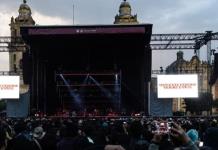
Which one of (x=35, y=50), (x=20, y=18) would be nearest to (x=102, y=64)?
(x=35, y=50)

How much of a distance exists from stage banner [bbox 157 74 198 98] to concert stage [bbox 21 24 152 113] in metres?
1.72

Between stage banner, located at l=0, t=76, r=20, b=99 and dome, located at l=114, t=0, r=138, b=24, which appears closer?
stage banner, located at l=0, t=76, r=20, b=99

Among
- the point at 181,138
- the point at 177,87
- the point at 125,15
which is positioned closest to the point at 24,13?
the point at 125,15

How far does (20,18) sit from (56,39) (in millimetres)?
80996

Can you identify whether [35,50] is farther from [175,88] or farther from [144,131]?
[144,131]

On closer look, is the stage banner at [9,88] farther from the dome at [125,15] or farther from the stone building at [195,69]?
the dome at [125,15]

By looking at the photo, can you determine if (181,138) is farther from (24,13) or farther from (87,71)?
(24,13)

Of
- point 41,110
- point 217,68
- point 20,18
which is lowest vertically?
point 41,110

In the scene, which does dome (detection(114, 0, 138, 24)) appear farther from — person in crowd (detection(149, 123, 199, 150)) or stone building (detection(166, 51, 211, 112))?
person in crowd (detection(149, 123, 199, 150))

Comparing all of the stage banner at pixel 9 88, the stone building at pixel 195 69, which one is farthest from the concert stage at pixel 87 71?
the stone building at pixel 195 69

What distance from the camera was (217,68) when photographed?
4481 cm

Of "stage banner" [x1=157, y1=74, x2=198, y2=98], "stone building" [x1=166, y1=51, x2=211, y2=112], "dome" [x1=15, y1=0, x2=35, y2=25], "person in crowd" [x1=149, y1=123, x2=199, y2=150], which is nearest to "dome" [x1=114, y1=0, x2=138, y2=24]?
"stone building" [x1=166, y1=51, x2=211, y2=112]

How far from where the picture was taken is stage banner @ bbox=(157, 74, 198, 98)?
39.2m

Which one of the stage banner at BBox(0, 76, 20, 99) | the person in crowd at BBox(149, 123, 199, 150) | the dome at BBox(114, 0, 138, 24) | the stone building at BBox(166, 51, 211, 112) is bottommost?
the person in crowd at BBox(149, 123, 199, 150)
